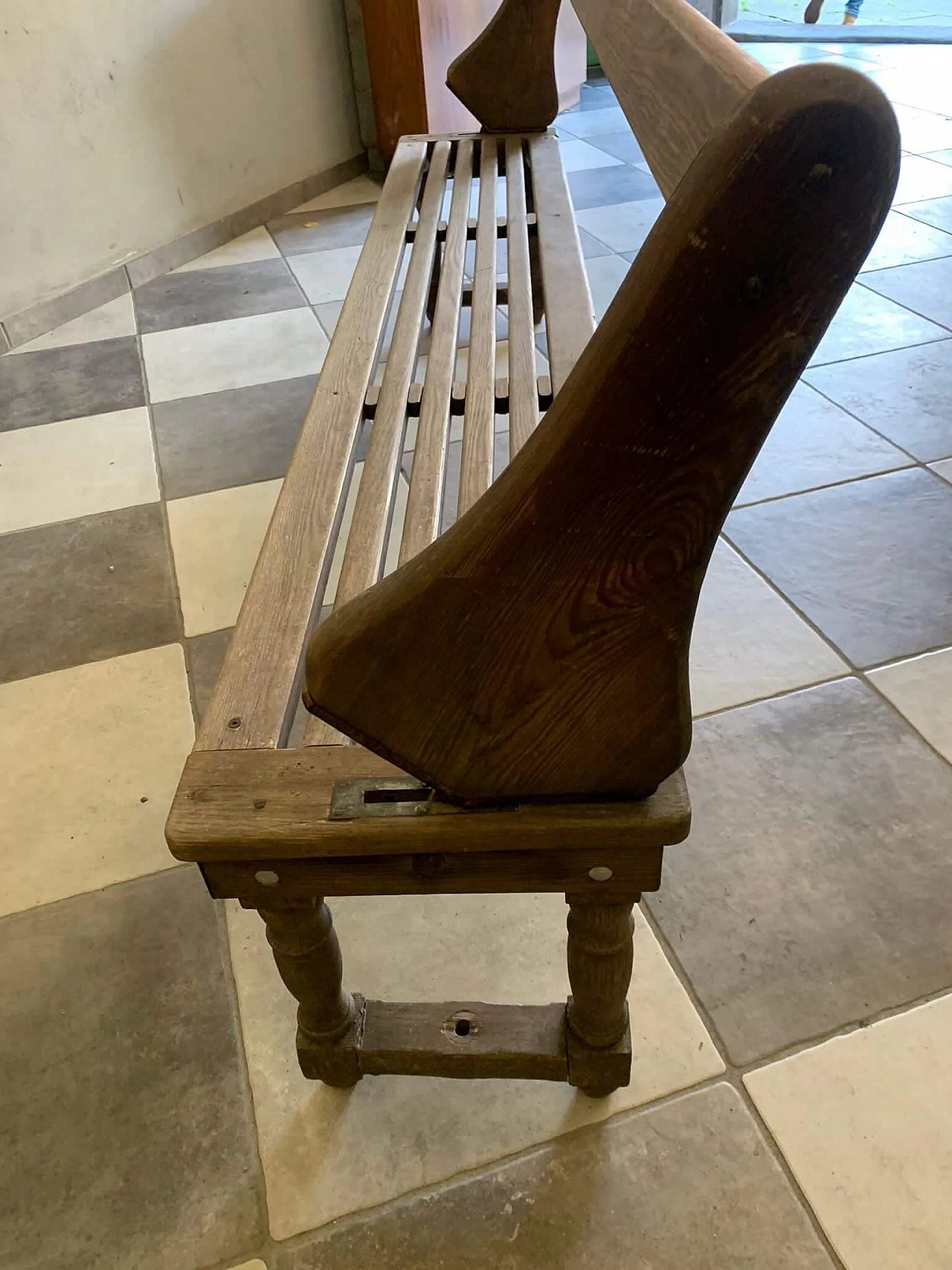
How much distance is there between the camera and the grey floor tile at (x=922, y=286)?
2443 millimetres

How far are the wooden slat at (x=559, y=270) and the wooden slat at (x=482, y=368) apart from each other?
9 centimetres

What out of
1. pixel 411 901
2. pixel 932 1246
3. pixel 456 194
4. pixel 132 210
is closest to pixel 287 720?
pixel 411 901

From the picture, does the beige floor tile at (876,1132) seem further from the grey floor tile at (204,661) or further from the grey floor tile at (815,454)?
the grey floor tile at (815,454)

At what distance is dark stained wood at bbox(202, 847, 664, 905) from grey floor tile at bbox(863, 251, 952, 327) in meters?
2.21

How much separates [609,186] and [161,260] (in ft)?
5.20

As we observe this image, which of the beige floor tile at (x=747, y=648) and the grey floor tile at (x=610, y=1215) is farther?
the beige floor tile at (x=747, y=648)

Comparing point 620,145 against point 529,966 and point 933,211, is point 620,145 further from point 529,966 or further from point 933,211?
point 529,966

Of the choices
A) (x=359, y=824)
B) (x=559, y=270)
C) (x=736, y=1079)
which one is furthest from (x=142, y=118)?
(x=736, y=1079)

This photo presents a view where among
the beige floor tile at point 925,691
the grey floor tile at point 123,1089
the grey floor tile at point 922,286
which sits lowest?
the grey floor tile at point 123,1089

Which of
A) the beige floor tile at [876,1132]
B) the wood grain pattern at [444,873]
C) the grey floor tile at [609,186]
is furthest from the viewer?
the grey floor tile at [609,186]

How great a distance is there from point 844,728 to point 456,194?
126cm

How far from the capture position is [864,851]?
1.18 m

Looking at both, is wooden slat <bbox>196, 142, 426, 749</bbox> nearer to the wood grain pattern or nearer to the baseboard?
the wood grain pattern

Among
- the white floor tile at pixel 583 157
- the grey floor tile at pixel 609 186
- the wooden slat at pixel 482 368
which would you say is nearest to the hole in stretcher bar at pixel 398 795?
the wooden slat at pixel 482 368
